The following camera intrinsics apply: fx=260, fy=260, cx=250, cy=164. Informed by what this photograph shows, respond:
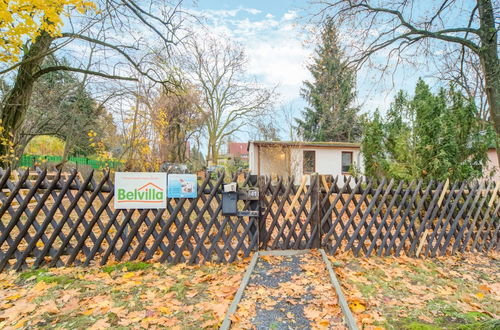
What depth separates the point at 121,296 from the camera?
2951 millimetres

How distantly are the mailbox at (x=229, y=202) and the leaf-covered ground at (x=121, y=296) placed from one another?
0.82 m

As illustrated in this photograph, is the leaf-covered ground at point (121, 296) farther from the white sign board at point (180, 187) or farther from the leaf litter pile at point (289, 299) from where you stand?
the white sign board at point (180, 187)

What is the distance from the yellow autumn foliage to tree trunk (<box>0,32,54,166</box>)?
1.99 m

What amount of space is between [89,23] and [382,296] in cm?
937

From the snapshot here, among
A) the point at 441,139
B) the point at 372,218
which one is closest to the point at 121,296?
the point at 372,218

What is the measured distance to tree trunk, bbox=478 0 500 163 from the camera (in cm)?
577

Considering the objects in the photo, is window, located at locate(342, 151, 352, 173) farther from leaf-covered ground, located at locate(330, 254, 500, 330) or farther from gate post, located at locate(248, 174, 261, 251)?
gate post, located at locate(248, 174, 261, 251)

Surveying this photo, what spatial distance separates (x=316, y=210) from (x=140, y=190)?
2.83 meters

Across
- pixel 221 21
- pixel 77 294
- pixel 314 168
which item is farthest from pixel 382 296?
pixel 314 168

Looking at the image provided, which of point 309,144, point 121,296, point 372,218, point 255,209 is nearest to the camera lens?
point 121,296

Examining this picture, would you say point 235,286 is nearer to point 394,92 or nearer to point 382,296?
point 382,296

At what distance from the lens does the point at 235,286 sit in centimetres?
317

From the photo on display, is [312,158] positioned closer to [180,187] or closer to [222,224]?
[222,224]

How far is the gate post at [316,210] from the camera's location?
4305 millimetres
